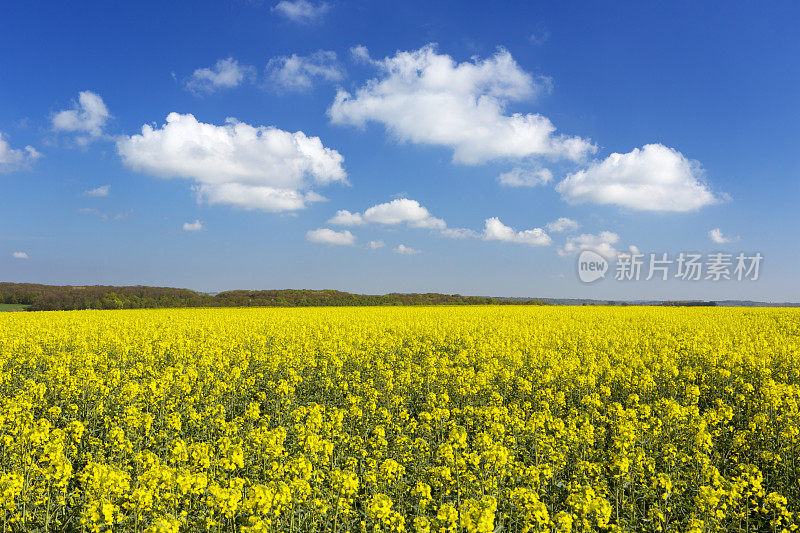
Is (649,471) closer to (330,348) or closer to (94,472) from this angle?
(94,472)

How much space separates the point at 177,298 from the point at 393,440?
4975 cm

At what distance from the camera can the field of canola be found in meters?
5.51

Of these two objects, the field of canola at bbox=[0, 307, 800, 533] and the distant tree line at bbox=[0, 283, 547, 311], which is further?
the distant tree line at bbox=[0, 283, 547, 311]

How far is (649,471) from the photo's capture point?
7.32 meters

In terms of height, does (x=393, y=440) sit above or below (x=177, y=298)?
above

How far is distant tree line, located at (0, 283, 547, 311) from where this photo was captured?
45.4 metres

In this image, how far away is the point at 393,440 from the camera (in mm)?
9070

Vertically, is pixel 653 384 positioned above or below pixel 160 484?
above

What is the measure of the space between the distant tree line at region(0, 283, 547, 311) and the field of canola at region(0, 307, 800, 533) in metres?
33.2

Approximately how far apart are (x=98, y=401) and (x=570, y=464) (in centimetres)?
1105

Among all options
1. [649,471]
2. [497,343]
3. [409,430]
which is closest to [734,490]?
[649,471]

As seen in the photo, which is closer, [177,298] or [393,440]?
[393,440]

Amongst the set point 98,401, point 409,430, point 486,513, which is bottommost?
point 98,401

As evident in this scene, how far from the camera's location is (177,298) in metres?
51.0
